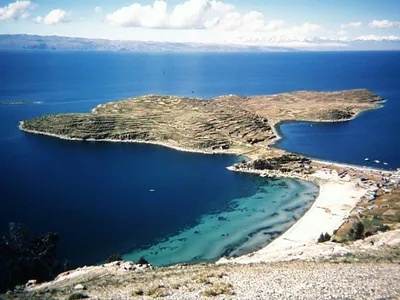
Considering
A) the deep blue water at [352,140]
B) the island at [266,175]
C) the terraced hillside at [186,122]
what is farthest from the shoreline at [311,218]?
the terraced hillside at [186,122]

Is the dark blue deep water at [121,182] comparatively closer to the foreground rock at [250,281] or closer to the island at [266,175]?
the island at [266,175]

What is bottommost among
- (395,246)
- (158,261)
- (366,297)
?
(158,261)

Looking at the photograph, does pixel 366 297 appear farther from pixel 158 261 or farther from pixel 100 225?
pixel 100 225

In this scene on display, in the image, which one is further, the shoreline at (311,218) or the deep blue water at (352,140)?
the deep blue water at (352,140)

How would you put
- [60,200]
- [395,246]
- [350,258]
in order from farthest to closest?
[60,200], [395,246], [350,258]

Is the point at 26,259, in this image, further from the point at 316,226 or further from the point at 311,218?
the point at 311,218

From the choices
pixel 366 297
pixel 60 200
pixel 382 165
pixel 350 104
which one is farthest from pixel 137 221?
pixel 350 104

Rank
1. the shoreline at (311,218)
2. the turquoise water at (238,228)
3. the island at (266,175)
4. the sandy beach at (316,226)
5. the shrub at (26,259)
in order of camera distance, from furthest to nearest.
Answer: the turquoise water at (238,228)
the shoreline at (311,218)
the shrub at (26,259)
the sandy beach at (316,226)
the island at (266,175)
